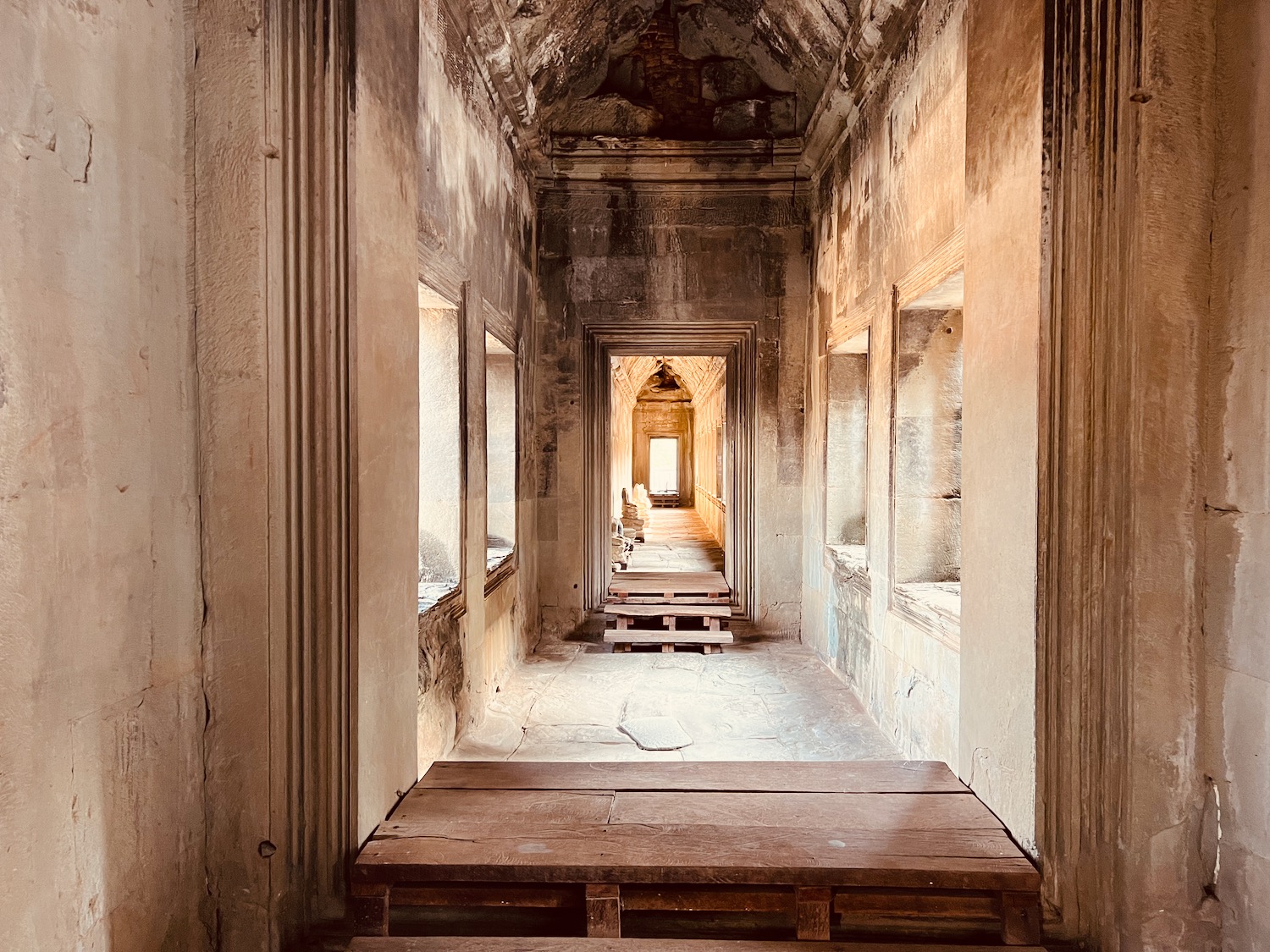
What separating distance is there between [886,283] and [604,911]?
4.46 m

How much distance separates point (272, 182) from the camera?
2.20m

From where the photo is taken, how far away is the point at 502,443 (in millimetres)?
6453

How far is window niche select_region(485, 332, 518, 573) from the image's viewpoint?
641 cm

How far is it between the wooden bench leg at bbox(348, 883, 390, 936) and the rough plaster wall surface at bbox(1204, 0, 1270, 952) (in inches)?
108

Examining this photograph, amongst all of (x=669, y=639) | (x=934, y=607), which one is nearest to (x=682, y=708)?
(x=669, y=639)

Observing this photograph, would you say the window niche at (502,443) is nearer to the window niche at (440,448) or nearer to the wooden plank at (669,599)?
the window niche at (440,448)

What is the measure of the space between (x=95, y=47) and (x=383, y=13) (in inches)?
43.1

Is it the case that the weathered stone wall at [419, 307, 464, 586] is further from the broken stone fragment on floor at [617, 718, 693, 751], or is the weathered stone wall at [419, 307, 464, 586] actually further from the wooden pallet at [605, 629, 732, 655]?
the wooden pallet at [605, 629, 732, 655]

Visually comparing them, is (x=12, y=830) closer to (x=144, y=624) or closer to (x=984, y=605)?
(x=144, y=624)

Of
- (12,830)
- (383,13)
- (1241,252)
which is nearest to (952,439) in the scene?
(1241,252)

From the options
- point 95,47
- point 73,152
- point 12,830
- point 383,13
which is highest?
point 383,13

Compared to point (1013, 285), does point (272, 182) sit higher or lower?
higher

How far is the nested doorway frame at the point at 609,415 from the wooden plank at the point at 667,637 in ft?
2.18

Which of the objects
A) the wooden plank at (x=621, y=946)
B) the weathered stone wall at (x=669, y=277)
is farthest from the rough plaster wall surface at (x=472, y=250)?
the wooden plank at (x=621, y=946)
